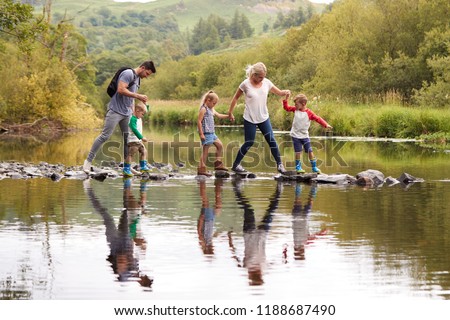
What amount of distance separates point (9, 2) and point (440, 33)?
33.0 metres

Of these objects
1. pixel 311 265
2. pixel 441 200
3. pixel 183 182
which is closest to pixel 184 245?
pixel 311 265

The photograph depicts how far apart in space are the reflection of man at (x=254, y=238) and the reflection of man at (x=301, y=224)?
32 cm

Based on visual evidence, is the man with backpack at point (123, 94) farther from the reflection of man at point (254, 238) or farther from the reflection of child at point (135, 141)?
the reflection of man at point (254, 238)

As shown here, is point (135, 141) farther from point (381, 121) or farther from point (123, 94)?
point (381, 121)

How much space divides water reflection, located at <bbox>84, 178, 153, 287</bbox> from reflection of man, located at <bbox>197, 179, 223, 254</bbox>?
0.66m

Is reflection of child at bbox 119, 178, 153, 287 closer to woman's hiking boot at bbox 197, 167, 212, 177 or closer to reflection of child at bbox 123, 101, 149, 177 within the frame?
reflection of child at bbox 123, 101, 149, 177

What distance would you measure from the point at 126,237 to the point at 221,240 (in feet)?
3.57

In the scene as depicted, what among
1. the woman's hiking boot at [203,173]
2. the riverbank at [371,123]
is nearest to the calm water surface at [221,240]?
the woman's hiking boot at [203,173]

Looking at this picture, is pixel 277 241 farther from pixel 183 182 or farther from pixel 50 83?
pixel 50 83

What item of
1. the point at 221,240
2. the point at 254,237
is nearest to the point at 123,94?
the point at 254,237

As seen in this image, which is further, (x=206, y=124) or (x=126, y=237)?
(x=206, y=124)

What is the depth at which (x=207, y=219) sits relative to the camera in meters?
12.2

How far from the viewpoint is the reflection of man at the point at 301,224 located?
9.67 meters

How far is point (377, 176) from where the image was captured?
701 inches
